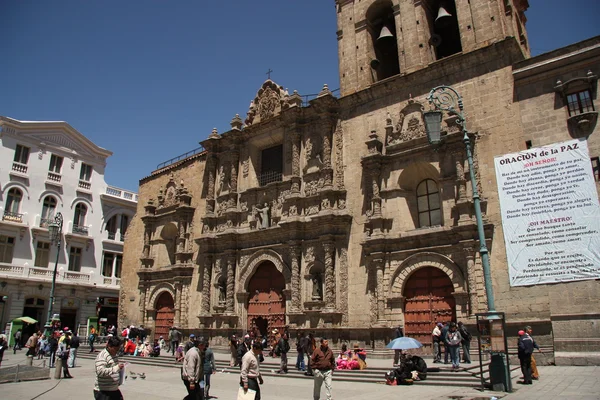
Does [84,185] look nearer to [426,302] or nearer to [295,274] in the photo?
[295,274]

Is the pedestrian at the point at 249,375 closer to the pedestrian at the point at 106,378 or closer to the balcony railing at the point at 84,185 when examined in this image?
the pedestrian at the point at 106,378

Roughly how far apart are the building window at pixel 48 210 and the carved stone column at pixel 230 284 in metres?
16.4

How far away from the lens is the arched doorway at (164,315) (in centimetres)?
2623

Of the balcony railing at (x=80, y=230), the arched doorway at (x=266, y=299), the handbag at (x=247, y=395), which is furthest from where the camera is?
the balcony railing at (x=80, y=230)

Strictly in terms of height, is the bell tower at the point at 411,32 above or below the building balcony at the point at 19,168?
above

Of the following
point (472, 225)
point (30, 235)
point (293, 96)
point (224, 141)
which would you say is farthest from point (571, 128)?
point (30, 235)

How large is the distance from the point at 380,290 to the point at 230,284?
336 inches

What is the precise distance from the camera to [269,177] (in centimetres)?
2427

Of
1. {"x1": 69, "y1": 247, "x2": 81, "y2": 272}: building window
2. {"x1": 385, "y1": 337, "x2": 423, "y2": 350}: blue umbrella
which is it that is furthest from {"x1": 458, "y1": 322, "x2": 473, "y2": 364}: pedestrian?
{"x1": 69, "y1": 247, "x2": 81, "y2": 272}: building window

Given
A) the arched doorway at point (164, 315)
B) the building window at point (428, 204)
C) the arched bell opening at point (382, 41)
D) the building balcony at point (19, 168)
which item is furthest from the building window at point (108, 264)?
the building window at point (428, 204)

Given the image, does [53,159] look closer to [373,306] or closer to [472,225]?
[373,306]

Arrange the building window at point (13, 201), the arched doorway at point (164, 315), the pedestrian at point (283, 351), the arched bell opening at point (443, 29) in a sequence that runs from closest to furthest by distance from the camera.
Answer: the pedestrian at point (283, 351) < the arched bell opening at point (443, 29) < the arched doorway at point (164, 315) < the building window at point (13, 201)

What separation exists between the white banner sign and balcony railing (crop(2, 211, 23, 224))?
29.6 metres

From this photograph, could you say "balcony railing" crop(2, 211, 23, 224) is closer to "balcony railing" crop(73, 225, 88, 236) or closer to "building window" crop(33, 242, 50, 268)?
"building window" crop(33, 242, 50, 268)
